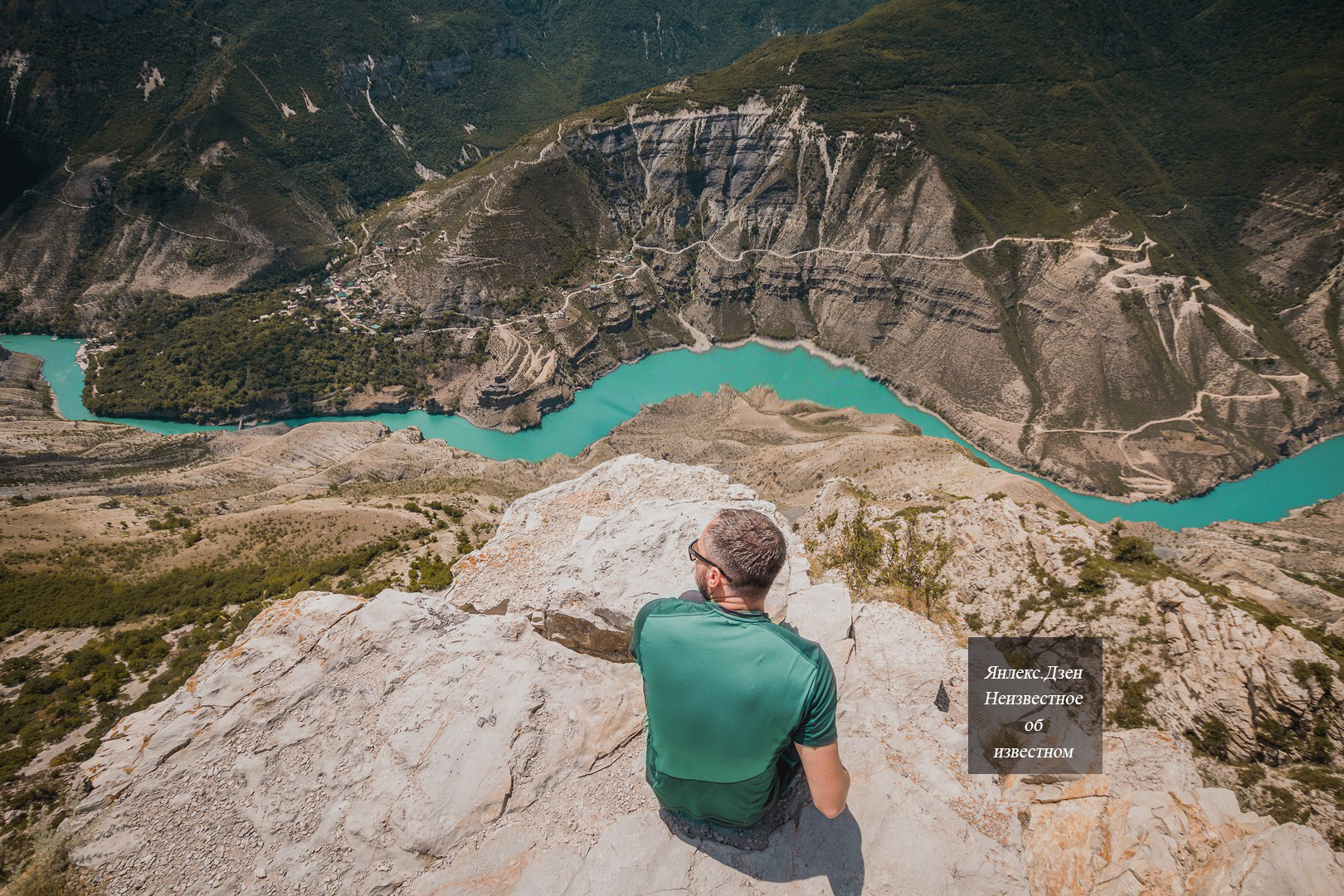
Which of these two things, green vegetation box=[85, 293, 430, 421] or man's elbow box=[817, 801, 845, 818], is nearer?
man's elbow box=[817, 801, 845, 818]

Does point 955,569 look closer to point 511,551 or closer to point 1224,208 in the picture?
point 511,551

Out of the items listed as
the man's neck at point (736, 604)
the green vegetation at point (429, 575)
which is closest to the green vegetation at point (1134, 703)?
the man's neck at point (736, 604)

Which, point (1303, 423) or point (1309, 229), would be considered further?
point (1309, 229)

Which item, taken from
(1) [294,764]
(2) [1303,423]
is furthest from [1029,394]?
(1) [294,764]

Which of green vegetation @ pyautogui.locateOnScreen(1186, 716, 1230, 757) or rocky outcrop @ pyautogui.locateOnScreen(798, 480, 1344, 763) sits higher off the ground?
A: rocky outcrop @ pyautogui.locateOnScreen(798, 480, 1344, 763)

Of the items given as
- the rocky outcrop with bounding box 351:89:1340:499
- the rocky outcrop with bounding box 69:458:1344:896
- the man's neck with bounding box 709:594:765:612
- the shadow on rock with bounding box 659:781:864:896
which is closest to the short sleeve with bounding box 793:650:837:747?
the man's neck with bounding box 709:594:765:612

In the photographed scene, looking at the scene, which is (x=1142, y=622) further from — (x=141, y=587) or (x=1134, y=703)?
(x=141, y=587)

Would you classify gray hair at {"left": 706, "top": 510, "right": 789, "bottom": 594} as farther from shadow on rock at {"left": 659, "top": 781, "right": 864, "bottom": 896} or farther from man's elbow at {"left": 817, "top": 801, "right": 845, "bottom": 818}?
shadow on rock at {"left": 659, "top": 781, "right": 864, "bottom": 896}

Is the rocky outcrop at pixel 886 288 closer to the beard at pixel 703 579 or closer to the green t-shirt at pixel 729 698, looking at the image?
the green t-shirt at pixel 729 698
